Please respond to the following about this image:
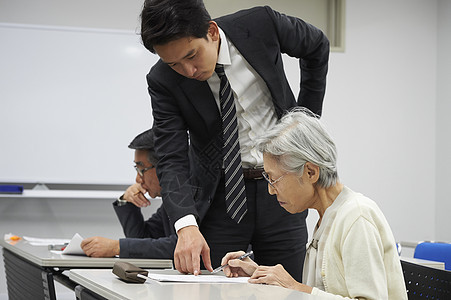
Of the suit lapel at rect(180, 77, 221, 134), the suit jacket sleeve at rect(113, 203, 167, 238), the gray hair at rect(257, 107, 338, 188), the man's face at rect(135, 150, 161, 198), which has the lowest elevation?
the suit jacket sleeve at rect(113, 203, 167, 238)

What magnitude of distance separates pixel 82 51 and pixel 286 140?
340 cm

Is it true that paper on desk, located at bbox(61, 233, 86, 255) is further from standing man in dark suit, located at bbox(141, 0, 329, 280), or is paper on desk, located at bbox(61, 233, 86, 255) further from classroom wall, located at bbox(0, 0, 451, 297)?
classroom wall, located at bbox(0, 0, 451, 297)

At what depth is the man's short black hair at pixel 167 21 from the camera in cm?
166

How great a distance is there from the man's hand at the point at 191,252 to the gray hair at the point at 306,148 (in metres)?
0.32

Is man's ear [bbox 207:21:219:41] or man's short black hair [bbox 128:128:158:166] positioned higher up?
man's ear [bbox 207:21:219:41]

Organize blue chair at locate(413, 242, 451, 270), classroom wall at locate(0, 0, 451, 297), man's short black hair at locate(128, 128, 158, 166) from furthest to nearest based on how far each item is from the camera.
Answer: classroom wall at locate(0, 0, 451, 297), man's short black hair at locate(128, 128, 158, 166), blue chair at locate(413, 242, 451, 270)

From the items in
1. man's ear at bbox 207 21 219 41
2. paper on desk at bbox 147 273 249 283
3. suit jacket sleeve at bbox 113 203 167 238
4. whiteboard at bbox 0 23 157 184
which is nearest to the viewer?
paper on desk at bbox 147 273 249 283

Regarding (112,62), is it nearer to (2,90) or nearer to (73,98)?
(73,98)

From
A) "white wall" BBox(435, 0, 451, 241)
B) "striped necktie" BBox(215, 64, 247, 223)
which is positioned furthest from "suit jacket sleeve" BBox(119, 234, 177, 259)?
"white wall" BBox(435, 0, 451, 241)

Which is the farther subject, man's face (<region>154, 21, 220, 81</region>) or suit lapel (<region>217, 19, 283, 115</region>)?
suit lapel (<region>217, 19, 283, 115</region>)

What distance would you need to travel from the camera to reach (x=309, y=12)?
5.34 meters

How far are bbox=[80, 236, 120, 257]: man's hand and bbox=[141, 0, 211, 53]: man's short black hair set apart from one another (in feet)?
2.90

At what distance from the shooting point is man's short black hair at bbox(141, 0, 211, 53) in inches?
65.2

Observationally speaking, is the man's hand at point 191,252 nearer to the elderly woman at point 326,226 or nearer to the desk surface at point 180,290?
the elderly woman at point 326,226
